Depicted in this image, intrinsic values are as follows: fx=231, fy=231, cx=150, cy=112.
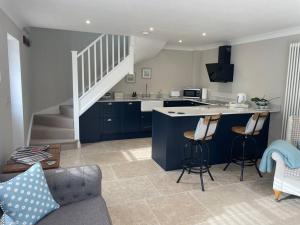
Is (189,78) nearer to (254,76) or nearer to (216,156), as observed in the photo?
(254,76)

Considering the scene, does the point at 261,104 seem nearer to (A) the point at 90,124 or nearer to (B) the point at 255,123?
(B) the point at 255,123

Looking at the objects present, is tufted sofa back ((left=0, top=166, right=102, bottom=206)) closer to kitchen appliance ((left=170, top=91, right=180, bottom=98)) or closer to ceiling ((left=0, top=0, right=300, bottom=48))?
ceiling ((left=0, top=0, right=300, bottom=48))

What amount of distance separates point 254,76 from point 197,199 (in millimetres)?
3218

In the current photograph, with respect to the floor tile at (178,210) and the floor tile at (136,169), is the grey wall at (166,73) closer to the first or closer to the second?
the floor tile at (136,169)

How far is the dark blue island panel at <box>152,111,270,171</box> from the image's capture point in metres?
3.80


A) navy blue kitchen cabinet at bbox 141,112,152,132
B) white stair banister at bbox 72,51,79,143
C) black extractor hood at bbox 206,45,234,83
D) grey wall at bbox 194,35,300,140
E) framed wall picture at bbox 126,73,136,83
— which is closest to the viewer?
grey wall at bbox 194,35,300,140

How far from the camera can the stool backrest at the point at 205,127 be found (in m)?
3.17

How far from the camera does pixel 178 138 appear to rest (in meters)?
3.85

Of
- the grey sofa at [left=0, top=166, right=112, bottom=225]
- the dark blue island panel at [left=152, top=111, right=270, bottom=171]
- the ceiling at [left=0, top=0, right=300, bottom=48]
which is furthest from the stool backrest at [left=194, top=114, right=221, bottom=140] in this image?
the grey sofa at [left=0, top=166, right=112, bottom=225]

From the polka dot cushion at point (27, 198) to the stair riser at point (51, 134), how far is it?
311 cm

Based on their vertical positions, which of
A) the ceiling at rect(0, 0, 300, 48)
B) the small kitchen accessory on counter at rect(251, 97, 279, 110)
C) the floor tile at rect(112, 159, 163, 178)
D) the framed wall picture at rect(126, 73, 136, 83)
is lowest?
the floor tile at rect(112, 159, 163, 178)

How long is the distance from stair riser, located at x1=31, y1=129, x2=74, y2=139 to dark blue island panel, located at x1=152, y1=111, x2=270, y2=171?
1.91 m

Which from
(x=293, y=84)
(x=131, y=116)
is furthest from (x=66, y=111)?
(x=293, y=84)

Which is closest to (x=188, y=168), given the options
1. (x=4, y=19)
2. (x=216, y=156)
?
(x=216, y=156)
